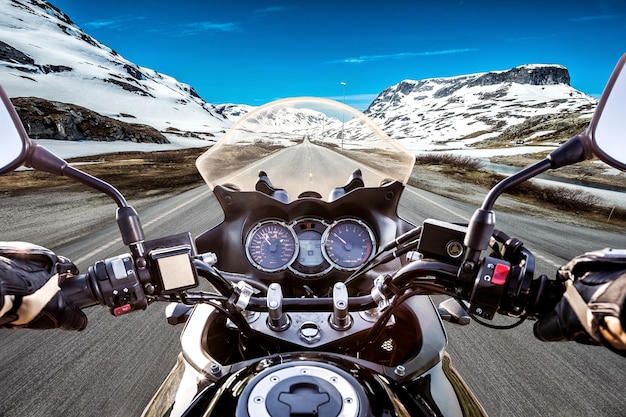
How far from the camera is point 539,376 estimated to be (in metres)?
2.92

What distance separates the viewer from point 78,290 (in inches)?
47.5

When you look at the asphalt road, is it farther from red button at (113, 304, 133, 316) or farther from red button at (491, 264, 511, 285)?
red button at (491, 264, 511, 285)

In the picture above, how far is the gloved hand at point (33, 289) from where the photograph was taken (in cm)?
99

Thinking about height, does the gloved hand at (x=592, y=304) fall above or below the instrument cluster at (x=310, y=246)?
above

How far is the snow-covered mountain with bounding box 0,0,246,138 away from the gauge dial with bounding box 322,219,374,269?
76.4 m

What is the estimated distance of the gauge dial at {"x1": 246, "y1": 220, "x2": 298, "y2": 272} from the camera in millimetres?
2441

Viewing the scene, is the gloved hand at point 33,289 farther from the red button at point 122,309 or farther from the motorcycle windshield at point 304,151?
the motorcycle windshield at point 304,151

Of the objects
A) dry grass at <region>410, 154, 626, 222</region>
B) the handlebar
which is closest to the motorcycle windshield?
the handlebar

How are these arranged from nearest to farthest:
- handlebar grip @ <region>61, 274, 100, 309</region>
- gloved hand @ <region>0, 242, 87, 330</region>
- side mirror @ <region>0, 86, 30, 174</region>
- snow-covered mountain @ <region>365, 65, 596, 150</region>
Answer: gloved hand @ <region>0, 242, 87, 330</region> < side mirror @ <region>0, 86, 30, 174</region> < handlebar grip @ <region>61, 274, 100, 309</region> < snow-covered mountain @ <region>365, 65, 596, 150</region>

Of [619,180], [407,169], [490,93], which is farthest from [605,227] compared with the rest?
[490,93]

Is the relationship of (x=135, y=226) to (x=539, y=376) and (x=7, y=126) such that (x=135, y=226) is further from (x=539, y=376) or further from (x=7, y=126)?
(x=539, y=376)

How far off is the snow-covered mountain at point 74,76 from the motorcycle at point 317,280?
250ft

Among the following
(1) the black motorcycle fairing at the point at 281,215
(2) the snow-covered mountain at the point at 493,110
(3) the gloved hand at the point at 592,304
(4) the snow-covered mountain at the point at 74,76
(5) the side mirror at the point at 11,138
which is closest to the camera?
(3) the gloved hand at the point at 592,304

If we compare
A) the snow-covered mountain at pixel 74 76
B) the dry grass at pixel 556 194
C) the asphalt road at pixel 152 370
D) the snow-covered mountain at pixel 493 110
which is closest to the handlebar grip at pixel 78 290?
the asphalt road at pixel 152 370
